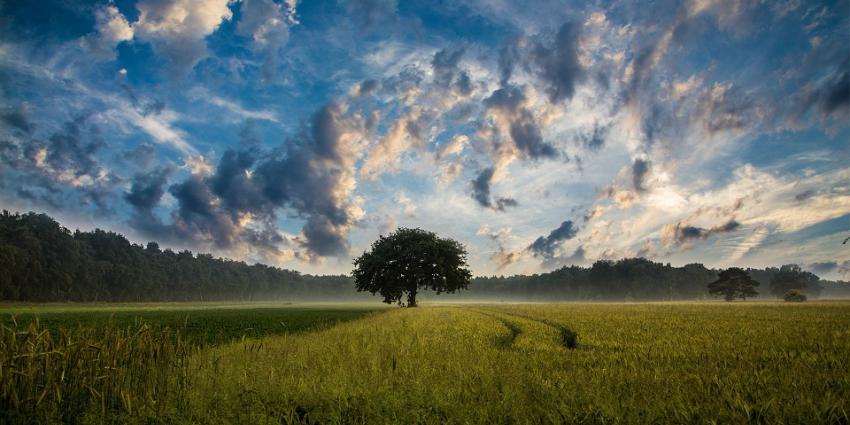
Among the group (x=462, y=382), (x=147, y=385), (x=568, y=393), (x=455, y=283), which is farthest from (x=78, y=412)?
(x=455, y=283)

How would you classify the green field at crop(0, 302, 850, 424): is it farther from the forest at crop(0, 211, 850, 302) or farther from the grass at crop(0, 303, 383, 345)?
the forest at crop(0, 211, 850, 302)

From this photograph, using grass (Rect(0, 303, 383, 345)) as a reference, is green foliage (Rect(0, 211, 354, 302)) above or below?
above

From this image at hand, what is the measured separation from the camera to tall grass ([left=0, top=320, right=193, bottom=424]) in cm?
623

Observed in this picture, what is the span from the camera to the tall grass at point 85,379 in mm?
6227

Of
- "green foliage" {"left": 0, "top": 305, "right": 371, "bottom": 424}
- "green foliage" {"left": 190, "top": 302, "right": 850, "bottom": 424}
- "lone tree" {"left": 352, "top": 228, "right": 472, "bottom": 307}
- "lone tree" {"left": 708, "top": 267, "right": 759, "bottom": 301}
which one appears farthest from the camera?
"lone tree" {"left": 708, "top": 267, "right": 759, "bottom": 301}

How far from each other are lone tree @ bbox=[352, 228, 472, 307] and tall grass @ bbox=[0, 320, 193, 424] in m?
52.4

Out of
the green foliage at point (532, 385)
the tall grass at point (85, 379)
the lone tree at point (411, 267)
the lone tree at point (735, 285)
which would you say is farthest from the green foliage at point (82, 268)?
the lone tree at point (735, 285)

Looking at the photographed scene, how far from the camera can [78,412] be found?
667 cm

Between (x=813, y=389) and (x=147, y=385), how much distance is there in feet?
35.5

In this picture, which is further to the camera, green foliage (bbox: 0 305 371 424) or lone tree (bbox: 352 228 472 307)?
lone tree (bbox: 352 228 472 307)

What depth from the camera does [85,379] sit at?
6844 millimetres

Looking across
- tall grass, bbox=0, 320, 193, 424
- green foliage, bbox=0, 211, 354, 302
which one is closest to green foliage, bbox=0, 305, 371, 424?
tall grass, bbox=0, 320, 193, 424

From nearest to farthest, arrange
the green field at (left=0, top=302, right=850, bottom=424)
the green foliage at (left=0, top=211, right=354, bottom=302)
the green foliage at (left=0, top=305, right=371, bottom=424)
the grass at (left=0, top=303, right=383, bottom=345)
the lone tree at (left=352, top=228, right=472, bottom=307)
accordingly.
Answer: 1. the green field at (left=0, top=302, right=850, bottom=424)
2. the green foliage at (left=0, top=305, right=371, bottom=424)
3. the grass at (left=0, top=303, right=383, bottom=345)
4. the lone tree at (left=352, top=228, right=472, bottom=307)
5. the green foliage at (left=0, top=211, right=354, bottom=302)

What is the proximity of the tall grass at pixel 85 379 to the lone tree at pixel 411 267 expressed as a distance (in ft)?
172
